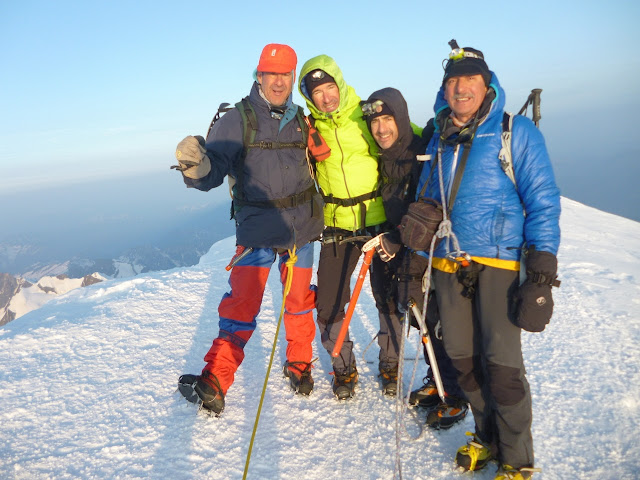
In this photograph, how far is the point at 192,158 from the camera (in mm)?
3072

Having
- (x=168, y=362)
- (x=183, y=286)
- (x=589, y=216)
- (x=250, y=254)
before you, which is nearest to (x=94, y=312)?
(x=183, y=286)

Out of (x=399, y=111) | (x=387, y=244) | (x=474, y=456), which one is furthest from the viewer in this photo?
(x=387, y=244)

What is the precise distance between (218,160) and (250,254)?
102 cm

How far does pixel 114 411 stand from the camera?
3.72 m

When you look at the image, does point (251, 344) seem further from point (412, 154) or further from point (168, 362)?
point (412, 154)

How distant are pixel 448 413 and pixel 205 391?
2.31 metres

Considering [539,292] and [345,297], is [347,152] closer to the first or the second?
[345,297]

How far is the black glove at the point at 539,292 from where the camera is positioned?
237 cm

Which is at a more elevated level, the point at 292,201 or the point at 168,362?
the point at 292,201

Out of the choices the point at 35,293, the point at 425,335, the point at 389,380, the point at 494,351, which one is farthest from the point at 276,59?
the point at 35,293

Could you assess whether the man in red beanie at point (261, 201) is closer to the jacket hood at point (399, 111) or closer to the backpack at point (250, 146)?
the backpack at point (250, 146)

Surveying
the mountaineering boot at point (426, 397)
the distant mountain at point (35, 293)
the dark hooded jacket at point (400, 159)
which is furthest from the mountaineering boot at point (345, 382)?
the distant mountain at point (35, 293)

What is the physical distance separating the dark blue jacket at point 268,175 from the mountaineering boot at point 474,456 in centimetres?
233

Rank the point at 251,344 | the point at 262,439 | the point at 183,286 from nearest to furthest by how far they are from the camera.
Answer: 1. the point at 262,439
2. the point at 251,344
3. the point at 183,286
